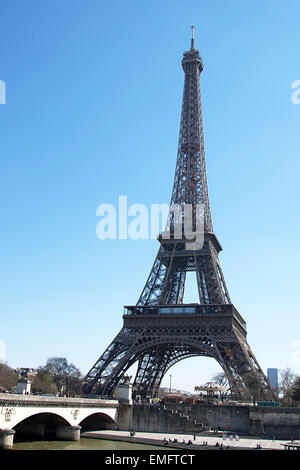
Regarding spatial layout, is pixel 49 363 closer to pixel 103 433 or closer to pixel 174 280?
pixel 174 280

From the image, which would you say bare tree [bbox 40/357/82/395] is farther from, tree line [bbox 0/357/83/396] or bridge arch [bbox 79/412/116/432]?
bridge arch [bbox 79/412/116/432]

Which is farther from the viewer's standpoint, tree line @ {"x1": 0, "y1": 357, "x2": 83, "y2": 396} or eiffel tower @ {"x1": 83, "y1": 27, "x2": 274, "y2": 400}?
tree line @ {"x1": 0, "y1": 357, "x2": 83, "y2": 396}

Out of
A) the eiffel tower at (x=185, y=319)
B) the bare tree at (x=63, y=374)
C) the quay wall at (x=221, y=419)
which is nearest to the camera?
the quay wall at (x=221, y=419)

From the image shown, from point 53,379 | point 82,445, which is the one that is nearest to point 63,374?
point 53,379

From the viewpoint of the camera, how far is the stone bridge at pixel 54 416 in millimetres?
32438

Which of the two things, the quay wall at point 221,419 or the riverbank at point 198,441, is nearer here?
the riverbank at point 198,441

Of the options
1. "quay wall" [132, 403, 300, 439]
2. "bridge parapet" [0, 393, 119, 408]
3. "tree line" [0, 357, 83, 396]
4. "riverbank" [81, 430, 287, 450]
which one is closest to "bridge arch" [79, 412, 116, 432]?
"riverbank" [81, 430, 287, 450]

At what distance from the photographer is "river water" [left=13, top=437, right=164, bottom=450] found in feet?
122

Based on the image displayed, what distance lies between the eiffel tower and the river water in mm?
15006

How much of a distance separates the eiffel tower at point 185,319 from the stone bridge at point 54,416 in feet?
17.4

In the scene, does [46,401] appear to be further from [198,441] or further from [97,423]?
[97,423]

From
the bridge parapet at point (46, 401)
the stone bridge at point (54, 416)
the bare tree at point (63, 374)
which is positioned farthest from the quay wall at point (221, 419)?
the bare tree at point (63, 374)

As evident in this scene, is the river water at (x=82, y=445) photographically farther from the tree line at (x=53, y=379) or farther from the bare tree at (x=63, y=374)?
the bare tree at (x=63, y=374)
